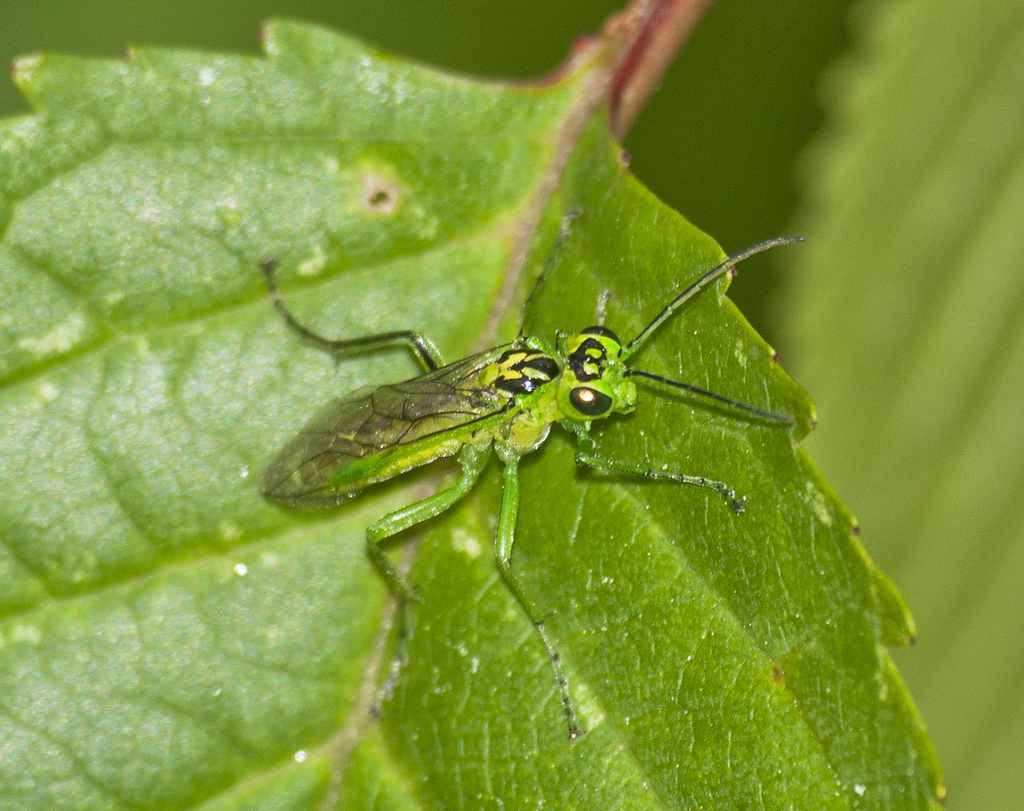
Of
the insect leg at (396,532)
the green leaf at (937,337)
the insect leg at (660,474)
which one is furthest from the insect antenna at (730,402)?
the green leaf at (937,337)

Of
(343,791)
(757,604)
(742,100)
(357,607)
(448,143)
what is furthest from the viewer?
(742,100)

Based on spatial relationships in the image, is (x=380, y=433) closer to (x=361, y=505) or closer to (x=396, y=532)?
(x=361, y=505)

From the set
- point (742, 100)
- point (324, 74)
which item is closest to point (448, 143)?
point (324, 74)

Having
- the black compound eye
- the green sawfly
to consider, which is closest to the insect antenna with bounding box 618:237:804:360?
the green sawfly

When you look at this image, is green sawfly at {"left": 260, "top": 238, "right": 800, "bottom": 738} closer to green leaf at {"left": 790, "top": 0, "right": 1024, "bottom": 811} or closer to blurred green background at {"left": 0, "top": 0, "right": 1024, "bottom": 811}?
blurred green background at {"left": 0, "top": 0, "right": 1024, "bottom": 811}

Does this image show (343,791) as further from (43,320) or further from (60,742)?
(43,320)
